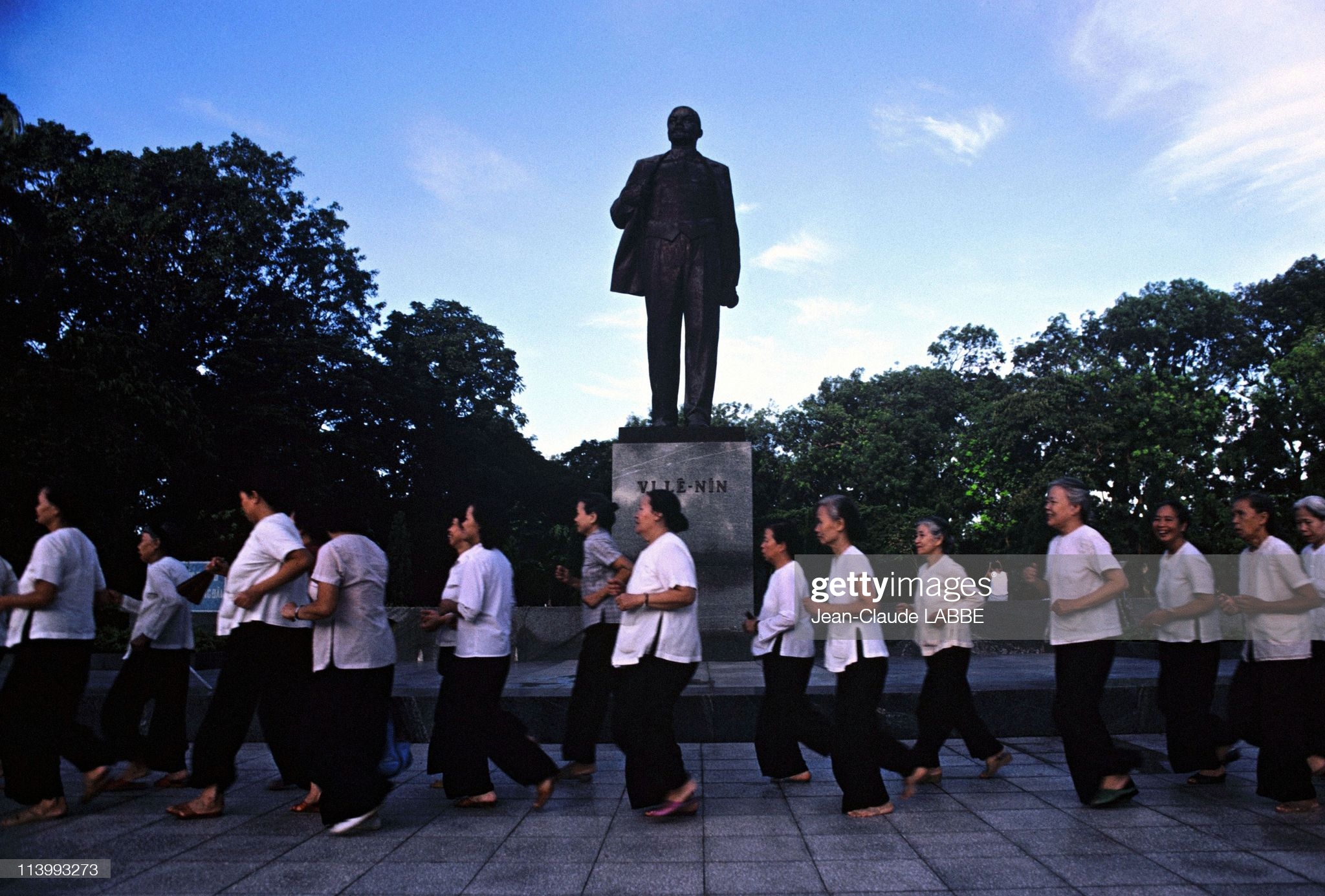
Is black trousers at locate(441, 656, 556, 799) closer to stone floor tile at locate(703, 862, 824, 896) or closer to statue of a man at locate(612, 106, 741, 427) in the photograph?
stone floor tile at locate(703, 862, 824, 896)

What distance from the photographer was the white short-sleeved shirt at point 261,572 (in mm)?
5148

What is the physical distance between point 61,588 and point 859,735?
3981 mm

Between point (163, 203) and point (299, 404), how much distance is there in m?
5.59

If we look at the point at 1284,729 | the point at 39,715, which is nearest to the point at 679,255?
the point at 1284,729

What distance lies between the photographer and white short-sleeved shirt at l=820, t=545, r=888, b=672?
16.8 feet

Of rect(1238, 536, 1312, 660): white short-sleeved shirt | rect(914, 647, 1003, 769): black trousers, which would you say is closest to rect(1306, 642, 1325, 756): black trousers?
rect(1238, 536, 1312, 660): white short-sleeved shirt

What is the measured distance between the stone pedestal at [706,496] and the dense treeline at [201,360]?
569 cm

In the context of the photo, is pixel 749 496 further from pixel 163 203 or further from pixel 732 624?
pixel 163 203

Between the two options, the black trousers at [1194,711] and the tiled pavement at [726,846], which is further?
the black trousers at [1194,711]

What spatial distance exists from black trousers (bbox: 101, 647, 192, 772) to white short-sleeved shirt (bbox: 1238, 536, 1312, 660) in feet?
19.2

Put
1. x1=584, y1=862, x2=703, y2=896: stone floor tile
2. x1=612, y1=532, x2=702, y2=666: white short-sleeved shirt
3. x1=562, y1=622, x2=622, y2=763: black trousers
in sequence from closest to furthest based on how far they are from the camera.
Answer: x1=584, y1=862, x2=703, y2=896: stone floor tile < x1=612, y1=532, x2=702, y2=666: white short-sleeved shirt < x1=562, y1=622, x2=622, y2=763: black trousers

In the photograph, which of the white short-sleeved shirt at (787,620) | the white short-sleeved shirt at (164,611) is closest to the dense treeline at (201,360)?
the white short-sleeved shirt at (164,611)

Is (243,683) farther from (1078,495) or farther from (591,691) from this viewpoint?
(1078,495)

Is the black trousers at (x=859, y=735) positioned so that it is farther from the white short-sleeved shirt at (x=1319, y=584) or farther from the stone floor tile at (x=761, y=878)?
the white short-sleeved shirt at (x=1319, y=584)
